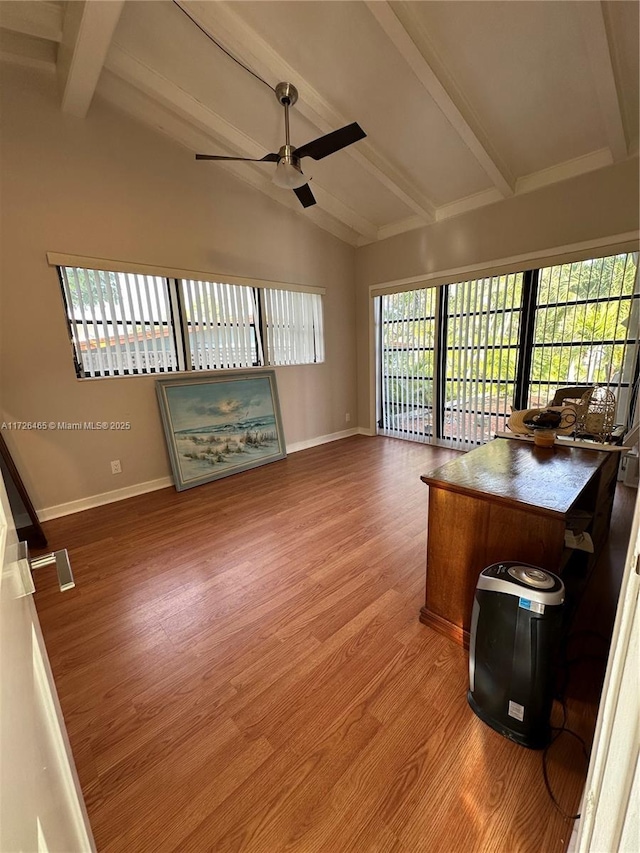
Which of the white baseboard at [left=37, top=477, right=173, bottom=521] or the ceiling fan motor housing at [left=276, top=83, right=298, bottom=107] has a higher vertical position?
the ceiling fan motor housing at [left=276, top=83, right=298, bottom=107]

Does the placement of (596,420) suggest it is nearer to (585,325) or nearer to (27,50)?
(585,325)

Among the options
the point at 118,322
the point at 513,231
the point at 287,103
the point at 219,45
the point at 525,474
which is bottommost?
the point at 525,474

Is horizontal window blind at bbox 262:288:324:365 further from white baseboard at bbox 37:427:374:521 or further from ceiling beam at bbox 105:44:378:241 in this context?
white baseboard at bbox 37:427:374:521

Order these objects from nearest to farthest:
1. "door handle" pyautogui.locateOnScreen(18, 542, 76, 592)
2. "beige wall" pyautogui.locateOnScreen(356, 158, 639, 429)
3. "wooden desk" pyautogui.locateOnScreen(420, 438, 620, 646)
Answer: "door handle" pyautogui.locateOnScreen(18, 542, 76, 592)
"wooden desk" pyautogui.locateOnScreen(420, 438, 620, 646)
"beige wall" pyautogui.locateOnScreen(356, 158, 639, 429)

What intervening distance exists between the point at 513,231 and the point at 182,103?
325 centimetres

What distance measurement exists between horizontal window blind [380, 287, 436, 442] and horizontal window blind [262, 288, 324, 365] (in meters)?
1.01

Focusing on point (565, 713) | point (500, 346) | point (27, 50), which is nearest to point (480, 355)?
point (500, 346)

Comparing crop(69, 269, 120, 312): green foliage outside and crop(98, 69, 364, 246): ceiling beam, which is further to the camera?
crop(69, 269, 120, 312): green foliage outside

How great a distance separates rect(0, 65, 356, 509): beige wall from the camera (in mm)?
2586

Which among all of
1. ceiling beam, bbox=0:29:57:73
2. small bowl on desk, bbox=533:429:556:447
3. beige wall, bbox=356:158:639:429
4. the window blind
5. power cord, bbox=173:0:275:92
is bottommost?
small bowl on desk, bbox=533:429:556:447

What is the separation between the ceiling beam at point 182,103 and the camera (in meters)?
2.51

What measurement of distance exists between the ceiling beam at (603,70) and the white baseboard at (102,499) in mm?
4446

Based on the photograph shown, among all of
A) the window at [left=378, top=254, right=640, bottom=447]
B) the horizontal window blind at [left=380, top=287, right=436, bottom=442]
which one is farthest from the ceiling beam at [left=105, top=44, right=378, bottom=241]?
the window at [left=378, top=254, right=640, bottom=447]

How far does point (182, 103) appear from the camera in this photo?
109 inches
